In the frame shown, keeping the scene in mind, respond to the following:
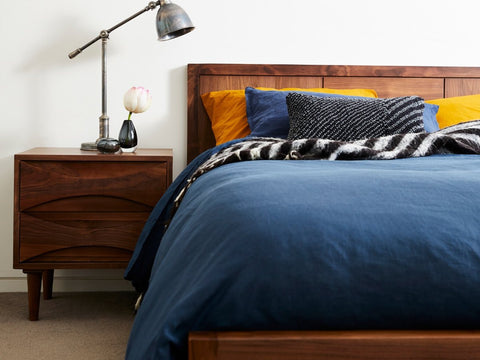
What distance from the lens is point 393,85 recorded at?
8.82 ft

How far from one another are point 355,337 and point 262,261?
0.17 metres

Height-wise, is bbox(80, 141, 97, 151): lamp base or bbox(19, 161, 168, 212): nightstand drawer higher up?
bbox(80, 141, 97, 151): lamp base

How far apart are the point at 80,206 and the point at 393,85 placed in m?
1.52

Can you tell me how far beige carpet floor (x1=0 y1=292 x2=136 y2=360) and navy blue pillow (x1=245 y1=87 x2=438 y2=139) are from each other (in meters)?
0.91

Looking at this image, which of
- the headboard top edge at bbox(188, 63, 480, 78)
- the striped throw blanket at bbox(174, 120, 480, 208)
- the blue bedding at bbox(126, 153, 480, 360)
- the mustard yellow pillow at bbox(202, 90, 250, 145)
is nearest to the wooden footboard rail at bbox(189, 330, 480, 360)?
the blue bedding at bbox(126, 153, 480, 360)

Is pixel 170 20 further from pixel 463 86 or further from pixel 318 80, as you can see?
pixel 463 86

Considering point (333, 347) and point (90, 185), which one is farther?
point (90, 185)

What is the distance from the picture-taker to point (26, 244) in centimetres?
216

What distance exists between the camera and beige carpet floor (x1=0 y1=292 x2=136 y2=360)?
1.87m

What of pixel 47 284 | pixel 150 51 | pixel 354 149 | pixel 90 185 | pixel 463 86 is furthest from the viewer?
pixel 463 86

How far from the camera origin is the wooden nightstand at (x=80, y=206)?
2.15m

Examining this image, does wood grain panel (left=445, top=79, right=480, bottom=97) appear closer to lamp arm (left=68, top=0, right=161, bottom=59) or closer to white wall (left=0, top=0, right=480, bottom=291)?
white wall (left=0, top=0, right=480, bottom=291)

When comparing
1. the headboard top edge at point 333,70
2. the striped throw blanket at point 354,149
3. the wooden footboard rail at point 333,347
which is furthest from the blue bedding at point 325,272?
the headboard top edge at point 333,70

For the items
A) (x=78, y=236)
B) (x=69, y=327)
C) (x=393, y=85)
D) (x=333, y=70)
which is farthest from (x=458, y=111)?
(x=69, y=327)
